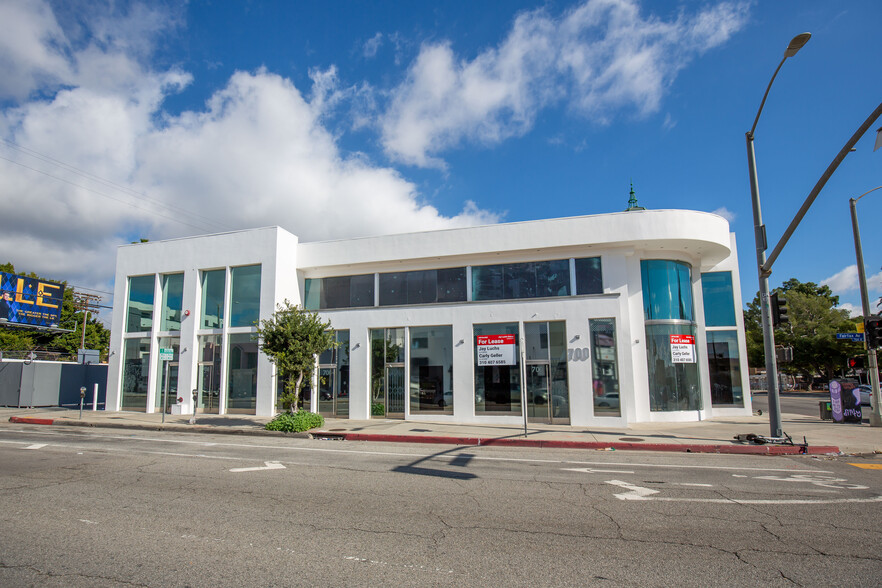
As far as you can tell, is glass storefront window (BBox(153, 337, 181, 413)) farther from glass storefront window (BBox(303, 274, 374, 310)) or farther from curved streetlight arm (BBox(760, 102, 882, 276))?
Result: curved streetlight arm (BBox(760, 102, 882, 276))

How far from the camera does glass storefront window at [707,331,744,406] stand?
72.6ft

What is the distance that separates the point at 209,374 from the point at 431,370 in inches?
393

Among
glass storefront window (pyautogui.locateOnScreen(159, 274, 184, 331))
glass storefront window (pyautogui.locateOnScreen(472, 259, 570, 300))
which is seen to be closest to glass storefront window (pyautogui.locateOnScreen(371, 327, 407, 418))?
glass storefront window (pyautogui.locateOnScreen(472, 259, 570, 300))

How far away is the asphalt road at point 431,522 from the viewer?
15.2ft

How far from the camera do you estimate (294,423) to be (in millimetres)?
16234

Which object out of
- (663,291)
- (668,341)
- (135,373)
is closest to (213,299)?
(135,373)

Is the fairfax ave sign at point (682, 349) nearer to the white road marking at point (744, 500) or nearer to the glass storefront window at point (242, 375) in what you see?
the white road marking at point (744, 500)

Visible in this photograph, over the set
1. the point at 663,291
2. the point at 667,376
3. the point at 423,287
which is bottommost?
the point at 667,376

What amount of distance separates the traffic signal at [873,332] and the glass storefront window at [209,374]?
2432 centimetres

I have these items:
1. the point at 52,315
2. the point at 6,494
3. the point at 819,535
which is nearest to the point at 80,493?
the point at 6,494

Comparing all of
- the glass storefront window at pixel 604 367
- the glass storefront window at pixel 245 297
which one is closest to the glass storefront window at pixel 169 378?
the glass storefront window at pixel 245 297

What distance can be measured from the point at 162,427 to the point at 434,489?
13.6 m

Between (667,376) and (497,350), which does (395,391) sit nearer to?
(497,350)

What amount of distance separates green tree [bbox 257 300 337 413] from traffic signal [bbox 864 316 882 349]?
717 inches
